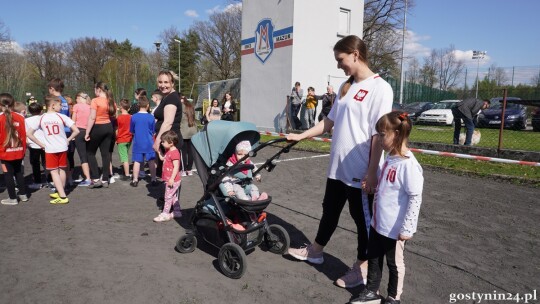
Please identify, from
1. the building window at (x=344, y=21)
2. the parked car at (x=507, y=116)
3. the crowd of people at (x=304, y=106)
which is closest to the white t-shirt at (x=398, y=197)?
the crowd of people at (x=304, y=106)

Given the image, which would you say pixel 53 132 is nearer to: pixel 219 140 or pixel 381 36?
pixel 219 140

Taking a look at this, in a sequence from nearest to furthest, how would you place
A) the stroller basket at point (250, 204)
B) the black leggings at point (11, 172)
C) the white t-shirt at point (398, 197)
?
Result: the white t-shirt at point (398, 197) → the stroller basket at point (250, 204) → the black leggings at point (11, 172)

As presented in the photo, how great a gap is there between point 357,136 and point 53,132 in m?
5.23

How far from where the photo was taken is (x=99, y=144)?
23.0ft

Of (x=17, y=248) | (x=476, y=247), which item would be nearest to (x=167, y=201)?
(x=17, y=248)

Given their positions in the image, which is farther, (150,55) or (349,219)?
(150,55)

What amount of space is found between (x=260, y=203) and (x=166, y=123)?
247 centimetres

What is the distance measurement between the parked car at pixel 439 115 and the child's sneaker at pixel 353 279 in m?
22.0

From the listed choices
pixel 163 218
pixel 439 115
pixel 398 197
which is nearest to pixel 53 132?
pixel 163 218

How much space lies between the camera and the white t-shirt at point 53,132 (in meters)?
5.98

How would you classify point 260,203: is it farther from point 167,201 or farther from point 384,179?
point 167,201

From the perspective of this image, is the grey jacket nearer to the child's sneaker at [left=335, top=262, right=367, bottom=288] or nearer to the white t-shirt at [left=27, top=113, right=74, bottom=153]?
the child's sneaker at [left=335, top=262, right=367, bottom=288]

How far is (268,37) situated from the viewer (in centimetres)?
1769

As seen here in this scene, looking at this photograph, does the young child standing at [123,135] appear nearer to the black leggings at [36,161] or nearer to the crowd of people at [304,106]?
the black leggings at [36,161]
